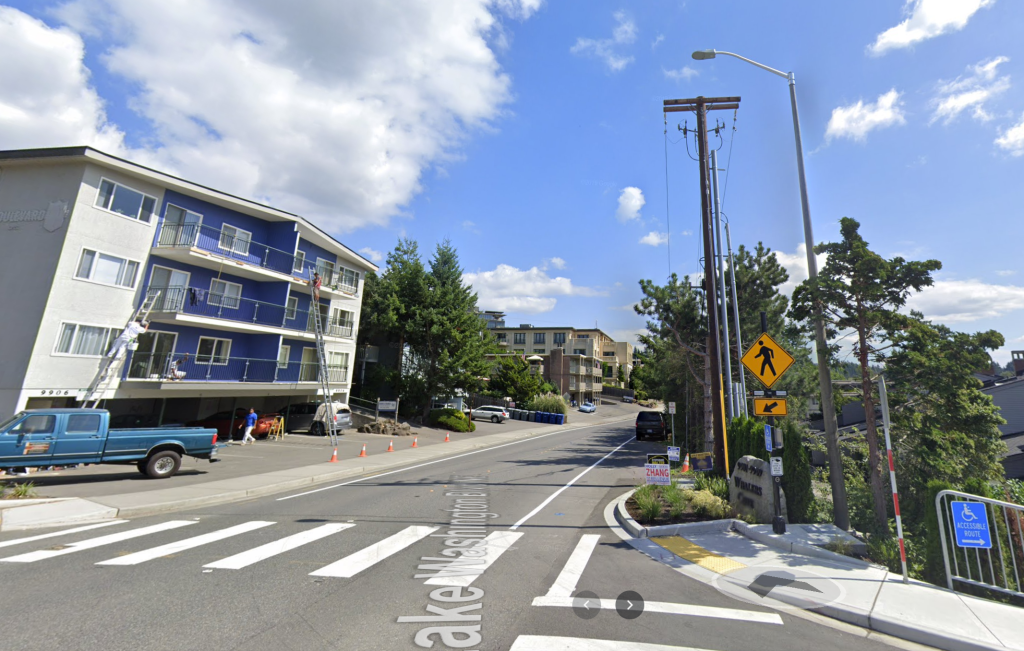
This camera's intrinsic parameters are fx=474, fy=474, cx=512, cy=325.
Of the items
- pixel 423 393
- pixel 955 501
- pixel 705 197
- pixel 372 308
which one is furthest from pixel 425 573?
pixel 372 308

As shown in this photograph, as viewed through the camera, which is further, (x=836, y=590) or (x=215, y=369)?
(x=215, y=369)

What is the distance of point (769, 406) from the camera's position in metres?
9.25

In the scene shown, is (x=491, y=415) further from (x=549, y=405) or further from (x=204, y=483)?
(x=204, y=483)

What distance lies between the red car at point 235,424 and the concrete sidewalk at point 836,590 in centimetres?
2183

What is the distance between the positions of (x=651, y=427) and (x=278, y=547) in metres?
27.3

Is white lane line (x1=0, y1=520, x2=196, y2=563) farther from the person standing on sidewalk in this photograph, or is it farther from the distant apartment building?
the distant apartment building

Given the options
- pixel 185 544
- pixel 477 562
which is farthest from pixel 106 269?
pixel 477 562

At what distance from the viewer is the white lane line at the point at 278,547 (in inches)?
259

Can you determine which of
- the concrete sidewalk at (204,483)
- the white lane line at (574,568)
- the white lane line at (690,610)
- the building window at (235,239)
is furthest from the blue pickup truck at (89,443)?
the white lane line at (690,610)

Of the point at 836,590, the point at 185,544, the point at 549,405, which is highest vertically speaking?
the point at 549,405

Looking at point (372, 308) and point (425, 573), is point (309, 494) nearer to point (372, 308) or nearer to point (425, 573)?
point (425, 573)

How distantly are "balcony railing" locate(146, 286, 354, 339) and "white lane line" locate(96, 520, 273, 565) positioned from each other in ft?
49.1

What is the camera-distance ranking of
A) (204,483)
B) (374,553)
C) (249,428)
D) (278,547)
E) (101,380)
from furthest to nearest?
(249,428) < (101,380) < (204,483) < (278,547) < (374,553)

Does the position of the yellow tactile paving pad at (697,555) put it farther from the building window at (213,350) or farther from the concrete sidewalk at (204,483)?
the building window at (213,350)
